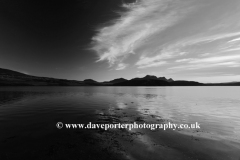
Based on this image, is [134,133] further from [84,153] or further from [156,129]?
[84,153]

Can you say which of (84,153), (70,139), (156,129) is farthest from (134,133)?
(70,139)

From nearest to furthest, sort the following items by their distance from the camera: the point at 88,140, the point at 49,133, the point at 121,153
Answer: the point at 121,153, the point at 88,140, the point at 49,133

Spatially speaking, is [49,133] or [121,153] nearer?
[121,153]

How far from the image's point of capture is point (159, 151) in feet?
34.6

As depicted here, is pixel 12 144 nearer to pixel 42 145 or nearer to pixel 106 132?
pixel 42 145

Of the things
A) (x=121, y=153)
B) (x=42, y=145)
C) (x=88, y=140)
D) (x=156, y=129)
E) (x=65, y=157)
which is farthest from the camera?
(x=156, y=129)

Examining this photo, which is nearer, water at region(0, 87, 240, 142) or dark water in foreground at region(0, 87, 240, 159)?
dark water in foreground at region(0, 87, 240, 159)

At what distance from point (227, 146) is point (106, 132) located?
1413 cm

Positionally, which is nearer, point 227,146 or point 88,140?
point 227,146

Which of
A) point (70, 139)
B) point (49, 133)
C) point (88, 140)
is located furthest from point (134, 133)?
point (49, 133)

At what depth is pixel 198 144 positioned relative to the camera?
1208 centimetres

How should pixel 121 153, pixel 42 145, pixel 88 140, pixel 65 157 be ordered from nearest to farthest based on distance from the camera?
pixel 65 157, pixel 121 153, pixel 42 145, pixel 88 140

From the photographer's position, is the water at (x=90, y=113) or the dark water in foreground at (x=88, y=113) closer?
the dark water in foreground at (x=88, y=113)

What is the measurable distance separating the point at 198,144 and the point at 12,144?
20.3m
